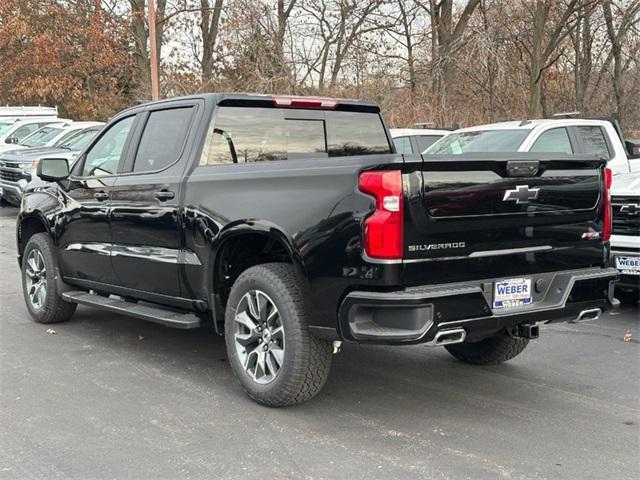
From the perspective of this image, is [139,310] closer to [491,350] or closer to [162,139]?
[162,139]

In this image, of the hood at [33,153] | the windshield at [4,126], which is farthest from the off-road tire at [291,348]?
the windshield at [4,126]

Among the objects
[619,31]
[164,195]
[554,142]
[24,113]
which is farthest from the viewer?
[24,113]

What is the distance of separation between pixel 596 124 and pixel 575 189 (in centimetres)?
552

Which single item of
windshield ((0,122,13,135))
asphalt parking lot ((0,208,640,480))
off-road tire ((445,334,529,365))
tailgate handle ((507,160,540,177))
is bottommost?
asphalt parking lot ((0,208,640,480))

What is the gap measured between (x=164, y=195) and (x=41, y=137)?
13798 millimetres

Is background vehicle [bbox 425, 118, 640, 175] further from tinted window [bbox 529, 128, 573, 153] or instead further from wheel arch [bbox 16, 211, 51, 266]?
wheel arch [bbox 16, 211, 51, 266]

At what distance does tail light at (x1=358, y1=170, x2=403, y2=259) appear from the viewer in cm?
381

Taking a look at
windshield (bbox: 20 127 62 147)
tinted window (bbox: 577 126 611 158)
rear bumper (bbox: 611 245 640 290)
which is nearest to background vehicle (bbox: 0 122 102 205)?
windshield (bbox: 20 127 62 147)

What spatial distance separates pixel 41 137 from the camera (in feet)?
57.8

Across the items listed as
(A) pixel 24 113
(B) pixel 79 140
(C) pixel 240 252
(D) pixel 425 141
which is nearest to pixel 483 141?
(D) pixel 425 141

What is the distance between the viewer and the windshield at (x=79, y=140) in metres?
14.4

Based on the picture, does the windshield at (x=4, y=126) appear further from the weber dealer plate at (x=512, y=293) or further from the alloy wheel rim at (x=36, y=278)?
the weber dealer plate at (x=512, y=293)

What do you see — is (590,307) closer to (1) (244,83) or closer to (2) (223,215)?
(2) (223,215)

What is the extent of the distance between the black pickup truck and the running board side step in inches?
0.9
